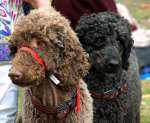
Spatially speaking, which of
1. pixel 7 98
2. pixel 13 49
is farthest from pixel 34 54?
pixel 7 98

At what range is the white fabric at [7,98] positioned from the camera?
441cm

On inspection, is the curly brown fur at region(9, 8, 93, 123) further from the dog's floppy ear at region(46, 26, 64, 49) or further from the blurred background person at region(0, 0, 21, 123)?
the blurred background person at region(0, 0, 21, 123)

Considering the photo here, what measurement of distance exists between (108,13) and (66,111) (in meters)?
1.33

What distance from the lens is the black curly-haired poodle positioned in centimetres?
466

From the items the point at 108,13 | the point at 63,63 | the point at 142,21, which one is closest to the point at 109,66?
the point at 108,13

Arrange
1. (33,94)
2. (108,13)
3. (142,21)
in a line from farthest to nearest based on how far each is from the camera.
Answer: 1. (142,21)
2. (108,13)
3. (33,94)

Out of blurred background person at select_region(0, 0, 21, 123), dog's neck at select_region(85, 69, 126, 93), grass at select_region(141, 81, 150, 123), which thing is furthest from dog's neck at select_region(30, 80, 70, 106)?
grass at select_region(141, 81, 150, 123)

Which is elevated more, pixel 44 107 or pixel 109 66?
pixel 109 66

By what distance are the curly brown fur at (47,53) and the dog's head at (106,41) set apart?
0.76 m

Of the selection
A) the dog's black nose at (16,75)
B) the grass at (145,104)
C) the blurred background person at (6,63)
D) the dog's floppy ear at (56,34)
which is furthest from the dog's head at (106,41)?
the grass at (145,104)

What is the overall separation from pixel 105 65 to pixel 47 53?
1021mm

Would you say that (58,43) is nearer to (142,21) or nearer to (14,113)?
(14,113)

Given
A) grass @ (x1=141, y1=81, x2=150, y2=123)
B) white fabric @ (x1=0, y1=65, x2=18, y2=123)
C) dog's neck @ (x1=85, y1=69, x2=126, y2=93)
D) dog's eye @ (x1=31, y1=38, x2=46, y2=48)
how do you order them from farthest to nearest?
grass @ (x1=141, y1=81, x2=150, y2=123)
dog's neck @ (x1=85, y1=69, x2=126, y2=93)
white fabric @ (x1=0, y1=65, x2=18, y2=123)
dog's eye @ (x1=31, y1=38, x2=46, y2=48)

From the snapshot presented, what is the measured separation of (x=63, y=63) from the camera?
3.70 meters
